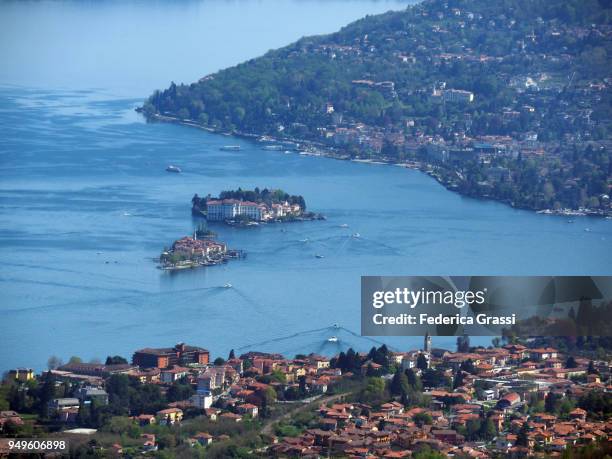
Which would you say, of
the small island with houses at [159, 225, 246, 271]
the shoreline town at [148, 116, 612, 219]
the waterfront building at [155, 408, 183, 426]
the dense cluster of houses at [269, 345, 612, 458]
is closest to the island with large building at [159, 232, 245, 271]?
the small island with houses at [159, 225, 246, 271]

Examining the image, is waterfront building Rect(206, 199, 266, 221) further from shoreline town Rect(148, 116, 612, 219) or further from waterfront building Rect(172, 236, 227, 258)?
shoreline town Rect(148, 116, 612, 219)

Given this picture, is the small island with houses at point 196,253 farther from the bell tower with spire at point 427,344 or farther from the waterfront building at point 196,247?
the bell tower with spire at point 427,344

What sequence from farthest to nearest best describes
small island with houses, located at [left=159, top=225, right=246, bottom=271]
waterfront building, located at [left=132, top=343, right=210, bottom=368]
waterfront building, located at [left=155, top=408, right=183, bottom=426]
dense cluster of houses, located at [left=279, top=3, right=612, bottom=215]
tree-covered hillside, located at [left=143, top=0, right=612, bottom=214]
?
tree-covered hillside, located at [left=143, top=0, right=612, bottom=214] → dense cluster of houses, located at [left=279, top=3, right=612, bottom=215] → small island with houses, located at [left=159, top=225, right=246, bottom=271] → waterfront building, located at [left=132, top=343, right=210, bottom=368] → waterfront building, located at [left=155, top=408, right=183, bottom=426]

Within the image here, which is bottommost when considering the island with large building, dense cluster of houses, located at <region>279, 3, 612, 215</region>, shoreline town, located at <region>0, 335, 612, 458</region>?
shoreline town, located at <region>0, 335, 612, 458</region>

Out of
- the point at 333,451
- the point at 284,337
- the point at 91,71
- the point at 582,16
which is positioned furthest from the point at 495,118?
the point at 333,451

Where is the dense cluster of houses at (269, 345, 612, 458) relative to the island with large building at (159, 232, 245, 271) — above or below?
below

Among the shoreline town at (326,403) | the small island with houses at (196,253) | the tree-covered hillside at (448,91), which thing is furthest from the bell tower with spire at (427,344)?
the tree-covered hillside at (448,91)

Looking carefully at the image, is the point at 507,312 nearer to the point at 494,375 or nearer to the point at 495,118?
the point at 494,375

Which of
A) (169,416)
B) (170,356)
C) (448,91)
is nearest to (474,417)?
(169,416)
